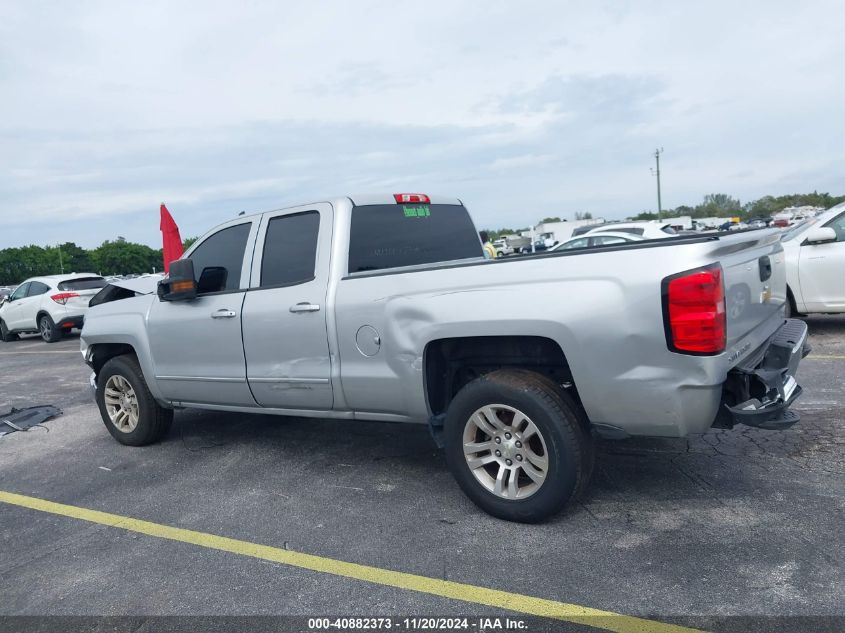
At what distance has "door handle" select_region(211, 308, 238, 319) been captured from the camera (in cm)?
475

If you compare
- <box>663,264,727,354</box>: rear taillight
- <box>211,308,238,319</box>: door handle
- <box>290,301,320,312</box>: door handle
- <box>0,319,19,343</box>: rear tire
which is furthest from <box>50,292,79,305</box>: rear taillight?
<box>663,264,727,354</box>: rear taillight

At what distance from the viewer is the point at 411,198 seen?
5008 millimetres

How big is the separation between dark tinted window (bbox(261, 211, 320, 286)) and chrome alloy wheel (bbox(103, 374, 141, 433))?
187cm

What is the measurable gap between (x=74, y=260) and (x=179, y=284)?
88773 mm

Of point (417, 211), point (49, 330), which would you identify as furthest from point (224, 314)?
point (49, 330)

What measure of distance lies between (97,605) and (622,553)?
8.10ft

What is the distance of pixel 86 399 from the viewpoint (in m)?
8.19

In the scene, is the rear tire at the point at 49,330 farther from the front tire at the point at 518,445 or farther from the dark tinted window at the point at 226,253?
the front tire at the point at 518,445

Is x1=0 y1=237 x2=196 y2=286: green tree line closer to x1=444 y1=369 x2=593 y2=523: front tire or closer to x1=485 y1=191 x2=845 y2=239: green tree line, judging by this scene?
x1=485 y1=191 x2=845 y2=239: green tree line

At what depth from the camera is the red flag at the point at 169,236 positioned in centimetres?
1187

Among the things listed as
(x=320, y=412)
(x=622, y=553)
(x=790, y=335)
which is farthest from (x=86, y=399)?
(x=790, y=335)

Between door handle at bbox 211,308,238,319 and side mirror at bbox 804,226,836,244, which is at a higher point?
door handle at bbox 211,308,238,319

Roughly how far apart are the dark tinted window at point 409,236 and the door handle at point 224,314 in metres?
1.00

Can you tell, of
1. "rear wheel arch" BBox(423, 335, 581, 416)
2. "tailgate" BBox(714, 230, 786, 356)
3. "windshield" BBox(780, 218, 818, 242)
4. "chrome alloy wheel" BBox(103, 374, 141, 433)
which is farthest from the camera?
"windshield" BBox(780, 218, 818, 242)
